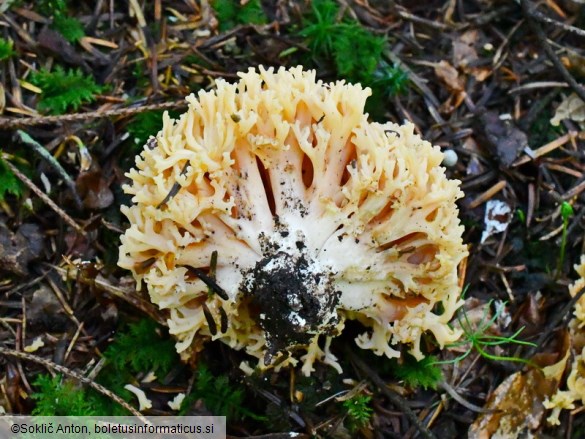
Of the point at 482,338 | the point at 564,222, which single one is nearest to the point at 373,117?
the point at 564,222

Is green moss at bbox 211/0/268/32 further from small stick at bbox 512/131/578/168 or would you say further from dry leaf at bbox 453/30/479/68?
small stick at bbox 512/131/578/168

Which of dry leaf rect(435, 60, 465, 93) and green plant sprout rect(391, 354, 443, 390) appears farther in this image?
dry leaf rect(435, 60, 465, 93)

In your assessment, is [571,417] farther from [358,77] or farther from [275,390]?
[358,77]

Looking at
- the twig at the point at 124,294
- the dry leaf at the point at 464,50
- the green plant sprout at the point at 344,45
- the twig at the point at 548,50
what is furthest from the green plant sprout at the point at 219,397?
the twig at the point at 548,50

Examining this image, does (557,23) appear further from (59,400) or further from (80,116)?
(59,400)

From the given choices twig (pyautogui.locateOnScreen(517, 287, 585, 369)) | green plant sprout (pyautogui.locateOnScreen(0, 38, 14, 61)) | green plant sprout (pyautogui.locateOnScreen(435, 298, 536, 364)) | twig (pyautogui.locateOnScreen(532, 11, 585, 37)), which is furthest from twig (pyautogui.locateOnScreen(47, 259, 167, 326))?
twig (pyautogui.locateOnScreen(532, 11, 585, 37))
